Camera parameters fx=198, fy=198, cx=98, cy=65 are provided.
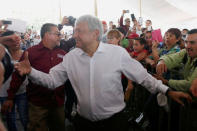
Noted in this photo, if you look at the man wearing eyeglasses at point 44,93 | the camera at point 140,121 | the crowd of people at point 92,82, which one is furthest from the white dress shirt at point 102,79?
the camera at point 140,121

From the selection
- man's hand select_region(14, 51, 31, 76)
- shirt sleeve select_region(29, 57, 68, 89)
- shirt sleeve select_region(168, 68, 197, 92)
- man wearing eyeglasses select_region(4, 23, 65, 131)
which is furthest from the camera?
man wearing eyeglasses select_region(4, 23, 65, 131)

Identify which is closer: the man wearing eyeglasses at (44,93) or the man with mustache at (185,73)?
the man with mustache at (185,73)

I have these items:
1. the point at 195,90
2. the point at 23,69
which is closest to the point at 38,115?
the point at 23,69

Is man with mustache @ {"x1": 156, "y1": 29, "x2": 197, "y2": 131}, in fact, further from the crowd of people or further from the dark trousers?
the dark trousers

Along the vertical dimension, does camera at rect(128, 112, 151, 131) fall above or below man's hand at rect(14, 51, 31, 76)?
below

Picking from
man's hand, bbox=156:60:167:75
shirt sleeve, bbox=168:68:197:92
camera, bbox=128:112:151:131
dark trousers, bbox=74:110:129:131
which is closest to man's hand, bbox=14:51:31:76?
dark trousers, bbox=74:110:129:131

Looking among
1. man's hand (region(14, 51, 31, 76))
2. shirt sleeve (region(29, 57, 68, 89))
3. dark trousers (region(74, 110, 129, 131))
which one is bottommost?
dark trousers (region(74, 110, 129, 131))

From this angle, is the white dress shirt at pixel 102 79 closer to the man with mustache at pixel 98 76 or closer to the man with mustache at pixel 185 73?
the man with mustache at pixel 98 76

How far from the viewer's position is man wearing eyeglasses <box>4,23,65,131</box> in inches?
96.4

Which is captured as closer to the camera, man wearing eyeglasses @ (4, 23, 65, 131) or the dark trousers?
the dark trousers

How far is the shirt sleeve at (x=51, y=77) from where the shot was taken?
1819 millimetres

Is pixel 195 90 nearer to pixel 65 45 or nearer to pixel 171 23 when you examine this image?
pixel 65 45

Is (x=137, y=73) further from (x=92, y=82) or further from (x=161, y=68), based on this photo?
(x=161, y=68)

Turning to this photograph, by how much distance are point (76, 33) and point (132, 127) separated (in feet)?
6.38
